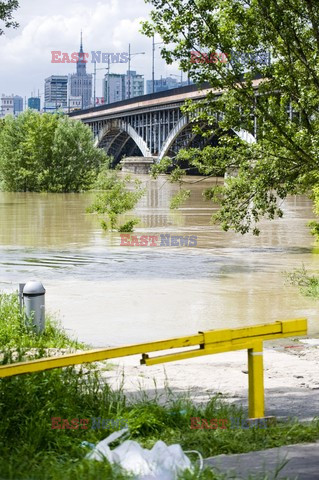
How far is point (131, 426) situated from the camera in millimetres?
5395

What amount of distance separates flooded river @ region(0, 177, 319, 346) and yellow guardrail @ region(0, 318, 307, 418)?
5.51m

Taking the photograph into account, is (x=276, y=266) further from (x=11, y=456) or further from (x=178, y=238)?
(x=11, y=456)

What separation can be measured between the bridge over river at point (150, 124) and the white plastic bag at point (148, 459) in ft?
193

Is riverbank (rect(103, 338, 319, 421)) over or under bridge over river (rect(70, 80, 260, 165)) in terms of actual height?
under

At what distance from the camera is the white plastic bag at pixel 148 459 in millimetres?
4125

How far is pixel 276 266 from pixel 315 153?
6141mm

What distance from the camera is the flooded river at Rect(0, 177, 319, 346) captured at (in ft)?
41.2

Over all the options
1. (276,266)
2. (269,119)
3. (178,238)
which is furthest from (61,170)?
(269,119)

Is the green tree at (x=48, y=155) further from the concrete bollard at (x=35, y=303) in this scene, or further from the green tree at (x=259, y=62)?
the concrete bollard at (x=35, y=303)

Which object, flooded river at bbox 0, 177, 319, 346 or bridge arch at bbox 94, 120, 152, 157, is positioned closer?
flooded river at bbox 0, 177, 319, 346

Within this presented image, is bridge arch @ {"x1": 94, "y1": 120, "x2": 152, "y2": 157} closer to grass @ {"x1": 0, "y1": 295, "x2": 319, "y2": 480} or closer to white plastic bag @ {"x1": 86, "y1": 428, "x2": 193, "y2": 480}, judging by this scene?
grass @ {"x1": 0, "y1": 295, "x2": 319, "y2": 480}
